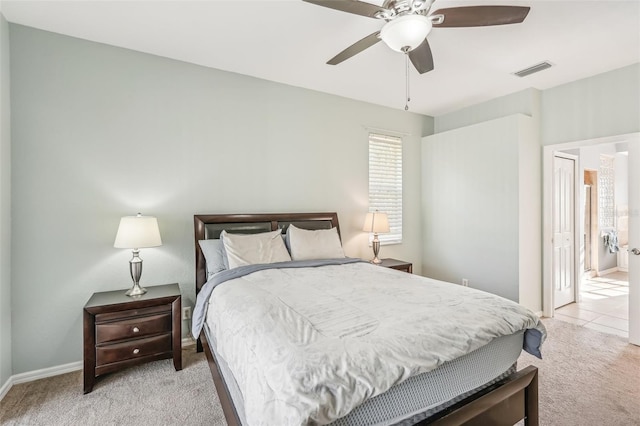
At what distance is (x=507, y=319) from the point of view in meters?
1.68

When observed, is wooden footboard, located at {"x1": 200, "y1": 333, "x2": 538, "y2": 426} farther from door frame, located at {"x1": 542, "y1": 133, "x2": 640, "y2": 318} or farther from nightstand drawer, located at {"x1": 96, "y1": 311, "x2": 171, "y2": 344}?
door frame, located at {"x1": 542, "y1": 133, "x2": 640, "y2": 318}

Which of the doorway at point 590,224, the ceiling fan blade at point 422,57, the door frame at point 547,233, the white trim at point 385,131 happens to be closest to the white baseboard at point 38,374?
the ceiling fan blade at point 422,57

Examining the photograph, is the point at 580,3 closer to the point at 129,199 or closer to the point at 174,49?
the point at 174,49

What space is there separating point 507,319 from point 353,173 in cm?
282

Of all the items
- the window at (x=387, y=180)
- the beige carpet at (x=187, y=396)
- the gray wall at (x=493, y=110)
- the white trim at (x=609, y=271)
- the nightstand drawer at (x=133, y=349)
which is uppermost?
the gray wall at (x=493, y=110)

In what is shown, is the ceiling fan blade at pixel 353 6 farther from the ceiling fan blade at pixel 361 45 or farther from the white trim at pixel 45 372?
the white trim at pixel 45 372

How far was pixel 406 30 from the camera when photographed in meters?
1.77

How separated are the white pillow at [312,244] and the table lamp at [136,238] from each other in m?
1.27

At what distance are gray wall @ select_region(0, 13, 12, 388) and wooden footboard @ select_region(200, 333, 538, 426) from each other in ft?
6.11

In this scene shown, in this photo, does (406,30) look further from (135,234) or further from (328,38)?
(135,234)

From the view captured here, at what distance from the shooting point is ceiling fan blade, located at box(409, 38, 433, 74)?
2.16 meters

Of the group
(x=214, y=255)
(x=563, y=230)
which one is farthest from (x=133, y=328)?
(x=563, y=230)

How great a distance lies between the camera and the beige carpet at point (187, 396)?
2.00m

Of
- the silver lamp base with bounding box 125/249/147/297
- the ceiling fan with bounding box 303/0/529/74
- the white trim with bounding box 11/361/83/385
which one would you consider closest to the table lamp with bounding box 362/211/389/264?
the ceiling fan with bounding box 303/0/529/74
